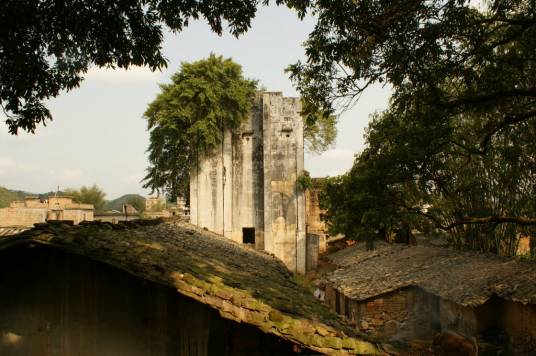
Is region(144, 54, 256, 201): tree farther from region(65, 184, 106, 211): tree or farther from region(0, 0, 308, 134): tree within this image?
region(65, 184, 106, 211): tree

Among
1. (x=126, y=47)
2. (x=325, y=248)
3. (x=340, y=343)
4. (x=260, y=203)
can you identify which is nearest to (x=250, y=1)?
(x=126, y=47)

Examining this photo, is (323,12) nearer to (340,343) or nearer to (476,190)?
(340,343)

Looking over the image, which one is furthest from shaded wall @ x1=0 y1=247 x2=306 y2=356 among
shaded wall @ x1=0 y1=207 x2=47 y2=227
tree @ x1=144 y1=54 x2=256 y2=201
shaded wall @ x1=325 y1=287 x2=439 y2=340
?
shaded wall @ x1=0 y1=207 x2=47 y2=227

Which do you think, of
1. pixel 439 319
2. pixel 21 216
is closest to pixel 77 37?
pixel 439 319

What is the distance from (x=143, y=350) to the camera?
6.29 m

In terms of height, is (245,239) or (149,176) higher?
(149,176)

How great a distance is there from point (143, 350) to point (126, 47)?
6.53 meters

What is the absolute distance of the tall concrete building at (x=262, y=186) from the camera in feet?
98.4

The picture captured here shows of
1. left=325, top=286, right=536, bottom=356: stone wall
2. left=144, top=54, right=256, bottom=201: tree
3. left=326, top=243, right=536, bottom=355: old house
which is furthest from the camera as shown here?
left=144, top=54, right=256, bottom=201: tree

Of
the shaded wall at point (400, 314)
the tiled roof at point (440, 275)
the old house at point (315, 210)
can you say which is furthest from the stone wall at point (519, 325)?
the old house at point (315, 210)

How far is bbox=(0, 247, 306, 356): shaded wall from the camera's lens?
6.18 metres

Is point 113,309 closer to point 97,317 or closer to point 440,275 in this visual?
point 97,317

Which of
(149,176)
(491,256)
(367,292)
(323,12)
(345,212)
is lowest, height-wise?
(367,292)

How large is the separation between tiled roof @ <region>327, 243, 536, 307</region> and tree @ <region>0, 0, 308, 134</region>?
32.0 feet
